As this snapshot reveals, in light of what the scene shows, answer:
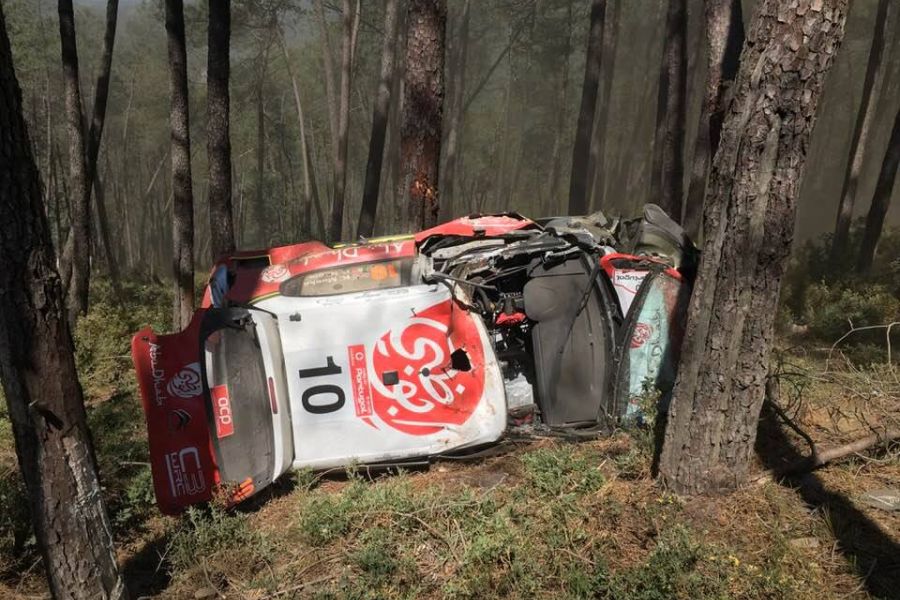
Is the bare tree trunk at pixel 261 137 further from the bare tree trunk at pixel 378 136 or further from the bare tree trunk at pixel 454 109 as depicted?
the bare tree trunk at pixel 378 136

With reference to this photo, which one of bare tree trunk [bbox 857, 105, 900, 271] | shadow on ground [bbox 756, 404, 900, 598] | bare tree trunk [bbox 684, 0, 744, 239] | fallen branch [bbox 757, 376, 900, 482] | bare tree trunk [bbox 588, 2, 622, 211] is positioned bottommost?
shadow on ground [bbox 756, 404, 900, 598]

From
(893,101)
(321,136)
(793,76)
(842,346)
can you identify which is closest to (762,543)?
(793,76)

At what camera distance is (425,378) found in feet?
15.1

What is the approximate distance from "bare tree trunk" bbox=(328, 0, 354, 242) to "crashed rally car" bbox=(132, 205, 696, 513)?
9.70 m

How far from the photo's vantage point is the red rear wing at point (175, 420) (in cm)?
403

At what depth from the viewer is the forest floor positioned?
3.06 m

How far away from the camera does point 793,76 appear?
10.1ft

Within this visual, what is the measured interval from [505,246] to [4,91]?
3.52 m

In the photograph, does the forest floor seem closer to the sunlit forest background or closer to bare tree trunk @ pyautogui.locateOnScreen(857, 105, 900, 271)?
bare tree trunk @ pyautogui.locateOnScreen(857, 105, 900, 271)

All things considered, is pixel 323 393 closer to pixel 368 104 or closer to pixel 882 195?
pixel 882 195

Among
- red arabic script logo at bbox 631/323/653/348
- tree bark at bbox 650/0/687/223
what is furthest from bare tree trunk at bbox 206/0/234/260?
tree bark at bbox 650/0/687/223

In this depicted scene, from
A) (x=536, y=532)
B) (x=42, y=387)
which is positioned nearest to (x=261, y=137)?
(x=42, y=387)

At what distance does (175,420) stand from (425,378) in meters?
1.81

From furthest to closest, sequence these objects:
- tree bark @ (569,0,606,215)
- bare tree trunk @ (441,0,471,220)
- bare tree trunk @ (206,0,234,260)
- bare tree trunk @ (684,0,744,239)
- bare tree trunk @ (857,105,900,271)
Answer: bare tree trunk @ (441,0,471,220) → tree bark @ (569,0,606,215) → bare tree trunk @ (857,105,900,271) → bare tree trunk @ (206,0,234,260) → bare tree trunk @ (684,0,744,239)
